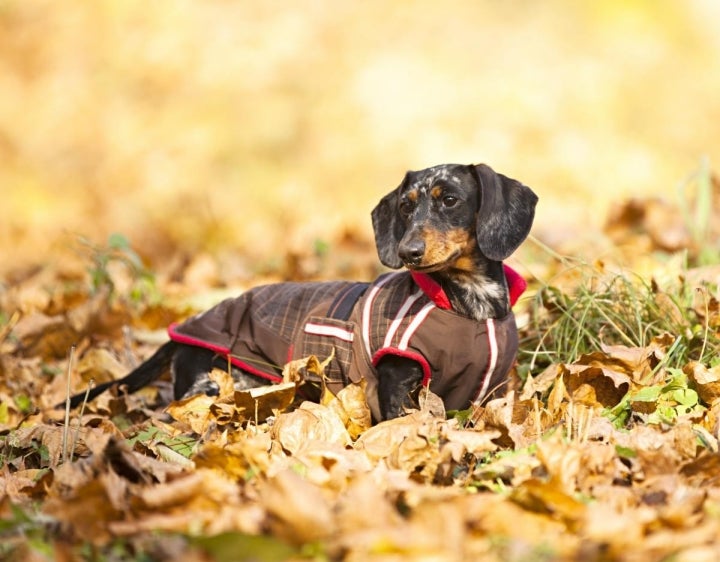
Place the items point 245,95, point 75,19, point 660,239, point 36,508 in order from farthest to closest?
point 75,19 → point 245,95 → point 660,239 → point 36,508

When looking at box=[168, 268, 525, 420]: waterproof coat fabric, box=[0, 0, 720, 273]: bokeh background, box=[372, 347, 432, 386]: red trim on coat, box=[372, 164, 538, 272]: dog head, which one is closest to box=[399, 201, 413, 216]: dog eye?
box=[372, 164, 538, 272]: dog head

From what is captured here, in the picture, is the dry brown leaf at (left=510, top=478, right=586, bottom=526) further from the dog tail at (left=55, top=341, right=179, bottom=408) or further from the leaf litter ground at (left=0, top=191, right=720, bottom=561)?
the dog tail at (left=55, top=341, right=179, bottom=408)

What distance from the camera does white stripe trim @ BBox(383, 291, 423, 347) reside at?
3.21 metres

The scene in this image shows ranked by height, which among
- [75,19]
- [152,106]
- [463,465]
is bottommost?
[463,465]

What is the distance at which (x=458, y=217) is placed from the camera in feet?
11.0

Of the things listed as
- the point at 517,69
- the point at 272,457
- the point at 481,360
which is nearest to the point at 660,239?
the point at 481,360

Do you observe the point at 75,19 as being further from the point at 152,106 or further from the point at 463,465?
the point at 463,465

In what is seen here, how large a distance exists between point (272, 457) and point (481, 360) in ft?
3.06

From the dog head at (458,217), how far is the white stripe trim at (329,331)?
30cm

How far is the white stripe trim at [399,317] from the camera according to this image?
3213 millimetres

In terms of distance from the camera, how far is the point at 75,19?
38.4 ft

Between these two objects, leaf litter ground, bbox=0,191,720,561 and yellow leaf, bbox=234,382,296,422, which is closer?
leaf litter ground, bbox=0,191,720,561

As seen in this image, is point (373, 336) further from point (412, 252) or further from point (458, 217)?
point (458, 217)

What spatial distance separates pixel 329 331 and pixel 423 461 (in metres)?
1.02
